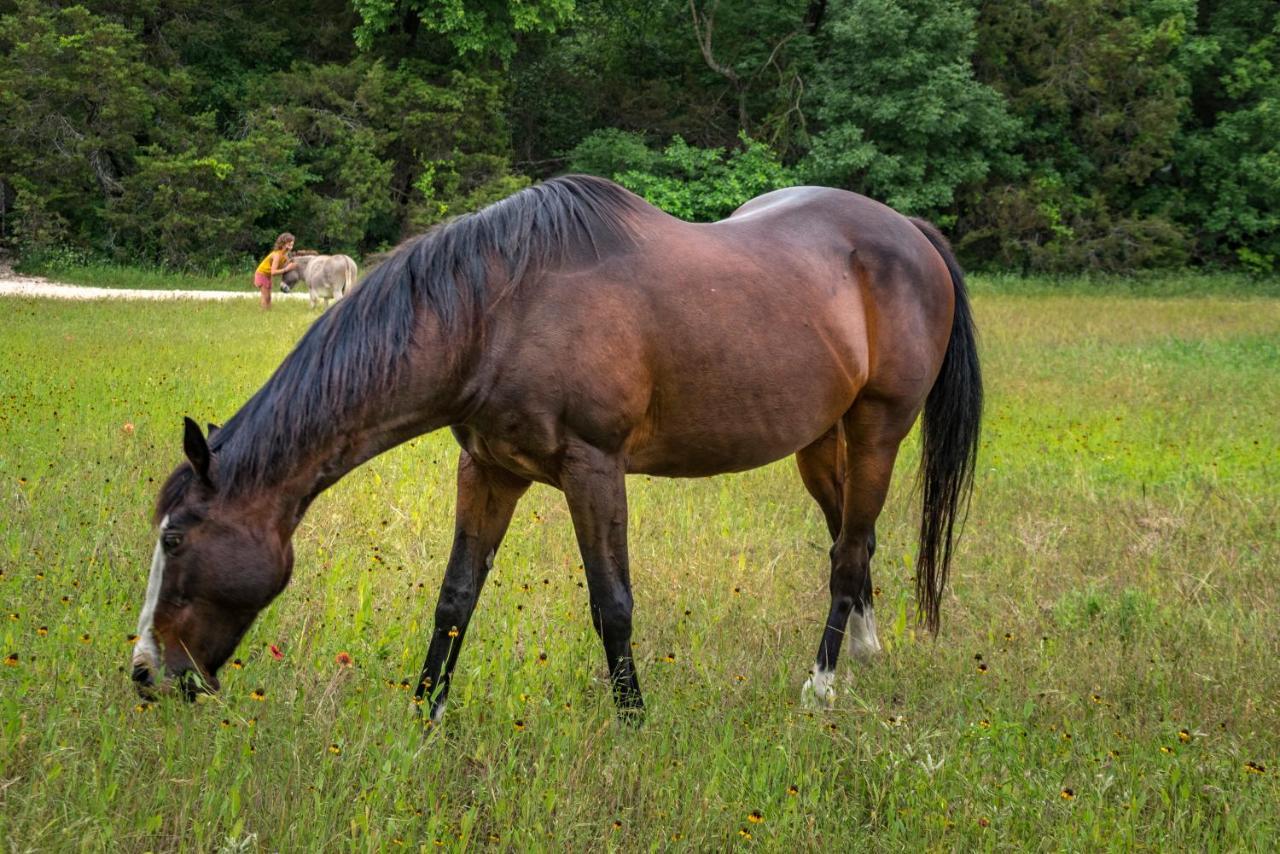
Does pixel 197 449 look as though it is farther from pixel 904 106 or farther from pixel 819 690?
pixel 904 106

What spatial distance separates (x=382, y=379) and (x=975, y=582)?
3.35m

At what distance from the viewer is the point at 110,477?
20.4 feet

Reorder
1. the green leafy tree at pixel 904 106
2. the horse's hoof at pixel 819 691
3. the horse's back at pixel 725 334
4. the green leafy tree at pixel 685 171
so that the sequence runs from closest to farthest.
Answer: the horse's back at pixel 725 334, the horse's hoof at pixel 819 691, the green leafy tree at pixel 904 106, the green leafy tree at pixel 685 171

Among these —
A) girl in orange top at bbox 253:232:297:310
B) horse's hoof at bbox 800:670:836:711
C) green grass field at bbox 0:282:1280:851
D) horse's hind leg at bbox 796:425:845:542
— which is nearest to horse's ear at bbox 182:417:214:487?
green grass field at bbox 0:282:1280:851

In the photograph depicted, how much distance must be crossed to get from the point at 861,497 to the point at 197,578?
2629 mm

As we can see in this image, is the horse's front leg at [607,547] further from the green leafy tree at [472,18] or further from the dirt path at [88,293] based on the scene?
the green leafy tree at [472,18]

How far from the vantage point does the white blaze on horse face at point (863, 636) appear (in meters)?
4.86

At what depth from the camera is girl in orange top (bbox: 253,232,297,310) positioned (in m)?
17.3

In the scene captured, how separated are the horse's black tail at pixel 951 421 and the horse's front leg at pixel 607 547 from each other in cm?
183

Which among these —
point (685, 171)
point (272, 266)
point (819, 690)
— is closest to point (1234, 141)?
point (685, 171)

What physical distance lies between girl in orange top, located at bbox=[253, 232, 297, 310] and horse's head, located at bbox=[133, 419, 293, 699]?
14.3m

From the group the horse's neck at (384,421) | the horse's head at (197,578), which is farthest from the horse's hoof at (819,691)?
the horse's head at (197,578)

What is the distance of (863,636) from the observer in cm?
488

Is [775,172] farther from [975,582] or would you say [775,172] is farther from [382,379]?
[382,379]
